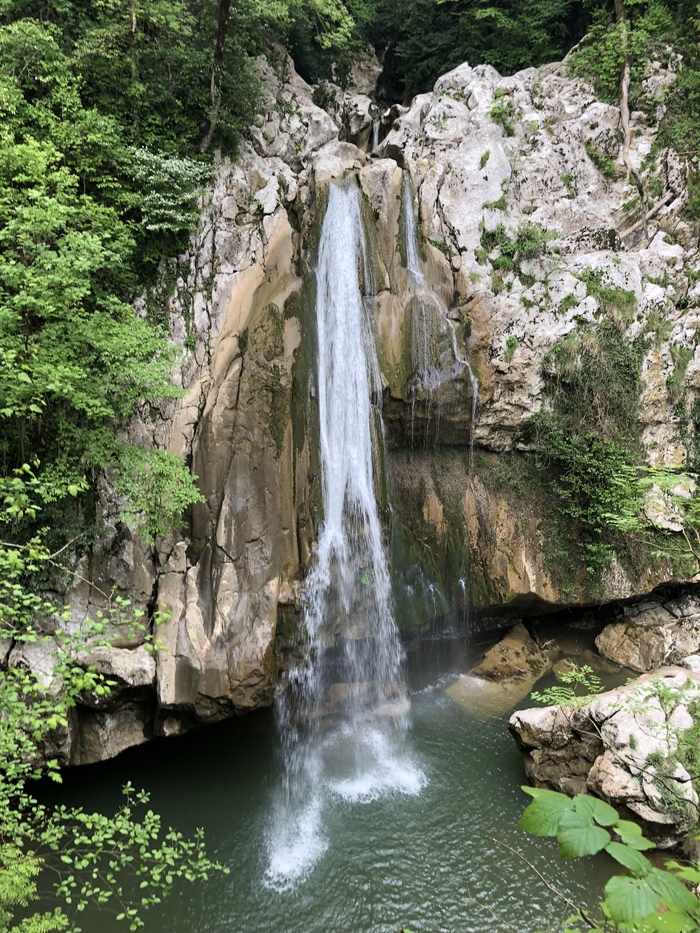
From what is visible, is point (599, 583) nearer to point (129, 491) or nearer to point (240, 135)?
point (129, 491)

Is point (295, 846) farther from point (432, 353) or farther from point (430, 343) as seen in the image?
point (430, 343)

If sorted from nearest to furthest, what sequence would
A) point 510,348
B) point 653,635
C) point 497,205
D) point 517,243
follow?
1. point 653,635
2. point 510,348
3. point 517,243
4. point 497,205

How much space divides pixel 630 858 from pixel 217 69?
44.2ft

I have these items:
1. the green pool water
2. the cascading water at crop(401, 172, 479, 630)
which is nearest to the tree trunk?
the cascading water at crop(401, 172, 479, 630)

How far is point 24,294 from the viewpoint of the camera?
6.41 m

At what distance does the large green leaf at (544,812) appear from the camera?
1.75 meters

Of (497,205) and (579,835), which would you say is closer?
(579,835)

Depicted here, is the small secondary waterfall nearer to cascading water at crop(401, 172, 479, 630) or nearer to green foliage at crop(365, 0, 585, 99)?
cascading water at crop(401, 172, 479, 630)

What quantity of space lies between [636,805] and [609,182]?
13560 mm

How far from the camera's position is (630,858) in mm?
1741

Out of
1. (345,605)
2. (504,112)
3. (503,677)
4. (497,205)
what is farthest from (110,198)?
(503,677)

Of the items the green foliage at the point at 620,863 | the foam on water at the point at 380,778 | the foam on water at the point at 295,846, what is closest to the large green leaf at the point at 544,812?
the green foliage at the point at 620,863

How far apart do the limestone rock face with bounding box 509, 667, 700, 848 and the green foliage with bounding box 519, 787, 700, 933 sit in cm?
505

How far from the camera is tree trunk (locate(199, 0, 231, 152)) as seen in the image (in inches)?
412
